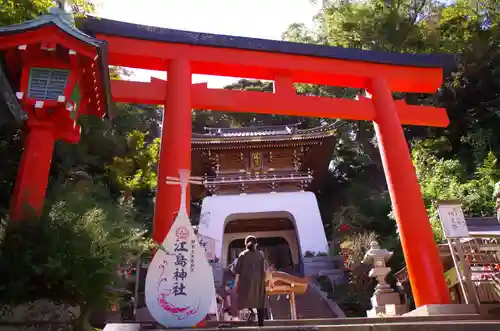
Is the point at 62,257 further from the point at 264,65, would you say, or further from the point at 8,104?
the point at 264,65

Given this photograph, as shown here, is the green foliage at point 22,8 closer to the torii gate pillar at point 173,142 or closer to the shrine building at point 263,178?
the torii gate pillar at point 173,142

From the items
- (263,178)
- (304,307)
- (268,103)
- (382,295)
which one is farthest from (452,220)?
(263,178)

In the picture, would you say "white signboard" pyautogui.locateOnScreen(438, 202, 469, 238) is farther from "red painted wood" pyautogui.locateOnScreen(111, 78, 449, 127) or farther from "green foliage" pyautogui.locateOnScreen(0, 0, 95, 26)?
"green foliage" pyautogui.locateOnScreen(0, 0, 95, 26)

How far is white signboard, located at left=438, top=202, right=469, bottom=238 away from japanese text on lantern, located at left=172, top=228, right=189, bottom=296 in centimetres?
392

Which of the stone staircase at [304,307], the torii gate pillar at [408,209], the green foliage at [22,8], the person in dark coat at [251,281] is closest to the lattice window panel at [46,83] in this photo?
the green foliage at [22,8]

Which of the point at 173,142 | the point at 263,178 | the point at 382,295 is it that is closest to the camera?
the point at 173,142

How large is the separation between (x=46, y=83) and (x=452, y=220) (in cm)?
592

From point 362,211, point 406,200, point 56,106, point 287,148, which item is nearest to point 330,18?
point 287,148

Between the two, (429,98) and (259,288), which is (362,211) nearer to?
(429,98)

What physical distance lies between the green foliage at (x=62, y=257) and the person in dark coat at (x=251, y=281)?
4.62 feet

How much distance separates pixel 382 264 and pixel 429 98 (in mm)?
13726

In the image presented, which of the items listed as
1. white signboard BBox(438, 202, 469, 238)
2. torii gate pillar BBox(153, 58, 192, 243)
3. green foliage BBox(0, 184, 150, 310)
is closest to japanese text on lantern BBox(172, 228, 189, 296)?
green foliage BBox(0, 184, 150, 310)

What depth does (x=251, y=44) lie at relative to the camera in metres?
7.35

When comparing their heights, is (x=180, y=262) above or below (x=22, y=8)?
below
